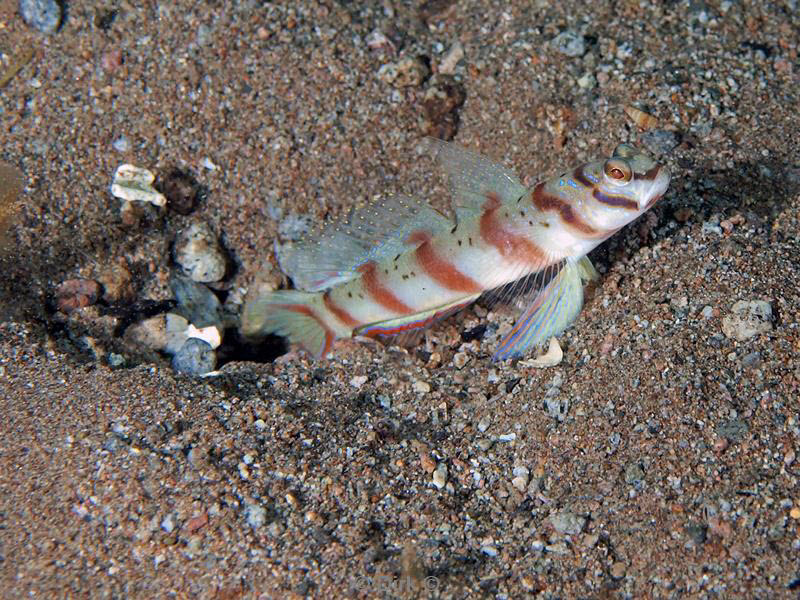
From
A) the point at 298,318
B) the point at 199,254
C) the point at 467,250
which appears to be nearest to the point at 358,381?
the point at 298,318

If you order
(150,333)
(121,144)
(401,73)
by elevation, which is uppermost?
(121,144)

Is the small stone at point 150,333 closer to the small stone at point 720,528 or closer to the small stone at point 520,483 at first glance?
the small stone at point 520,483

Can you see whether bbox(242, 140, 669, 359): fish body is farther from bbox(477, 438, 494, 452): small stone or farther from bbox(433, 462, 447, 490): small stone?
bbox(433, 462, 447, 490): small stone

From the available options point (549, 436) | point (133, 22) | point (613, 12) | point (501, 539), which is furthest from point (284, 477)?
point (613, 12)

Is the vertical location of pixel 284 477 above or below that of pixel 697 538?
above

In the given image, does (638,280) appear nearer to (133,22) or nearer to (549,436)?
(549,436)

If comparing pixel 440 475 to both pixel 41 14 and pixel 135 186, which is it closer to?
pixel 135 186

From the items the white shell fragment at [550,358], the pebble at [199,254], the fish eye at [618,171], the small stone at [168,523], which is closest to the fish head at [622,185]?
the fish eye at [618,171]
